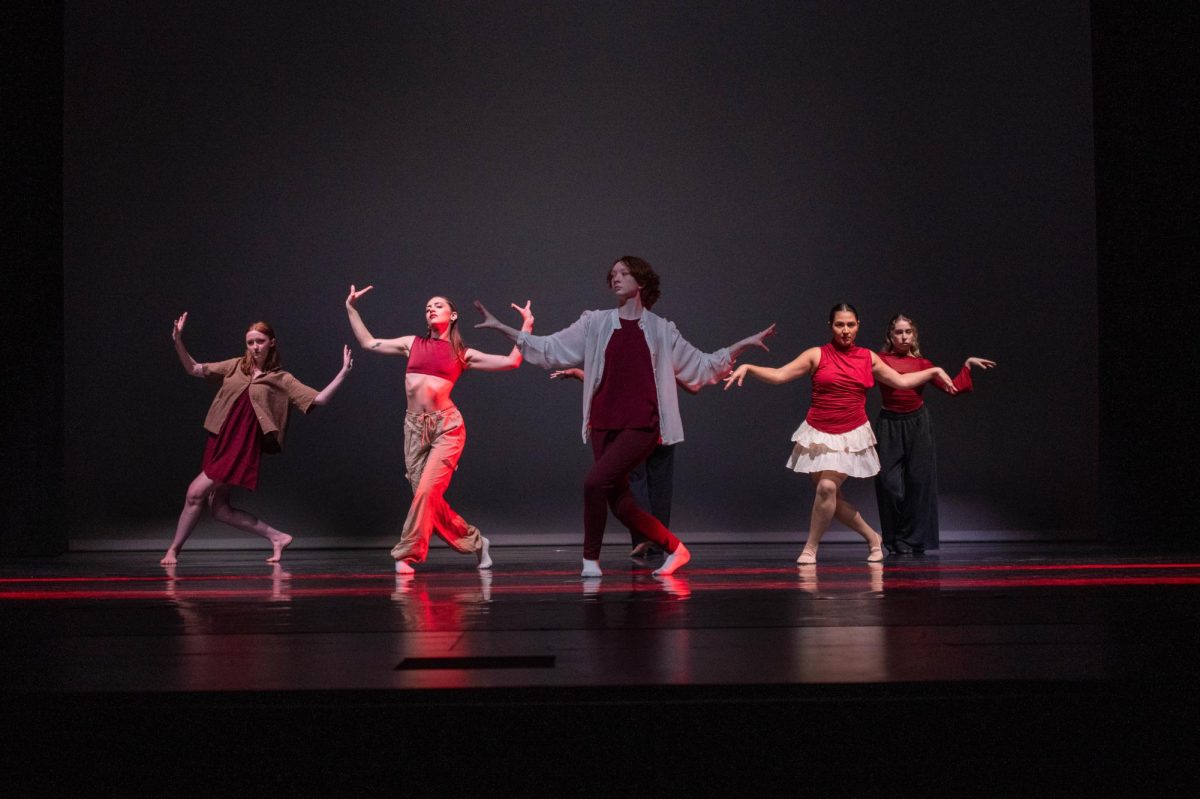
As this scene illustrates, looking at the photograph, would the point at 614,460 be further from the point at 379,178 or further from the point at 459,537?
the point at 379,178

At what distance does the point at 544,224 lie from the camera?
25.8ft

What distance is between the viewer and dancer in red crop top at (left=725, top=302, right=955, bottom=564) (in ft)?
19.9

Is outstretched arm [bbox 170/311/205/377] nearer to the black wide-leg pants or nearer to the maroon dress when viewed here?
the maroon dress

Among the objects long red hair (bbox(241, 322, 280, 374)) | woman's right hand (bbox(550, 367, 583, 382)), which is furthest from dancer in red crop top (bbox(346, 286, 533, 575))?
long red hair (bbox(241, 322, 280, 374))

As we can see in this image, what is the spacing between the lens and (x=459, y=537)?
5887 mm

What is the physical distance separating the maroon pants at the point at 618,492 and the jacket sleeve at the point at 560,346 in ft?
1.69

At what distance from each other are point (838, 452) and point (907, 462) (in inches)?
44.5

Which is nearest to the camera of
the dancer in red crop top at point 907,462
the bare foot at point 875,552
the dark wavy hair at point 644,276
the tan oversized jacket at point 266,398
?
the dark wavy hair at point 644,276

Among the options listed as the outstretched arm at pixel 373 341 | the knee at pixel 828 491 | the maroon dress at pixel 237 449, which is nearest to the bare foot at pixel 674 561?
the knee at pixel 828 491

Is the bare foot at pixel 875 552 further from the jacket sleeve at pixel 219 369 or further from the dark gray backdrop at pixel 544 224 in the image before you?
the jacket sleeve at pixel 219 369

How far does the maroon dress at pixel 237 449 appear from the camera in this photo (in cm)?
650

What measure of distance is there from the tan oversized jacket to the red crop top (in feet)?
3.52

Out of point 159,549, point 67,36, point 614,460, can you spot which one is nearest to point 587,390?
point 614,460

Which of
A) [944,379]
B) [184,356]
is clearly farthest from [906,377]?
[184,356]
